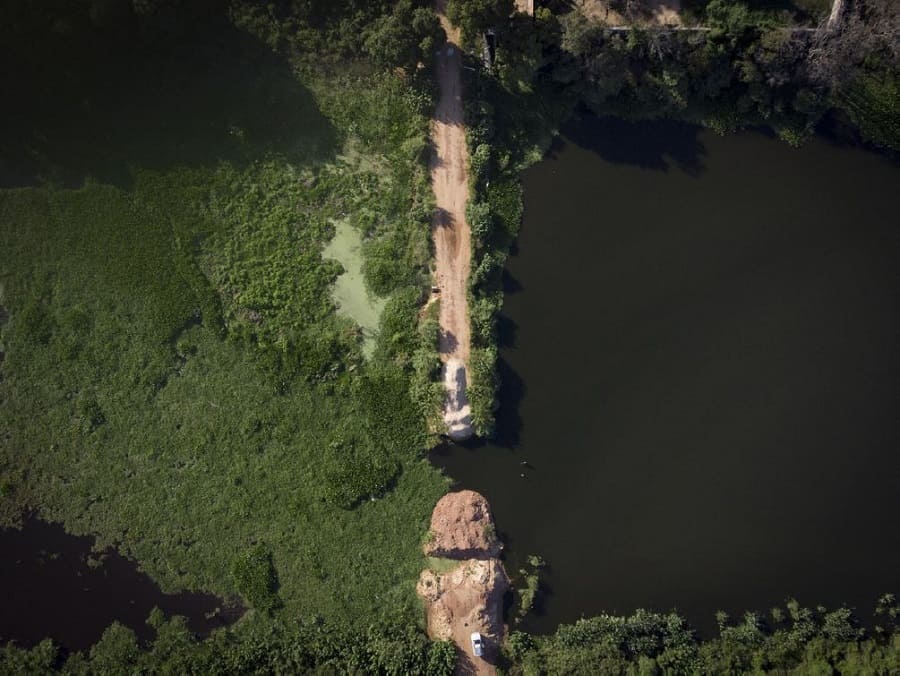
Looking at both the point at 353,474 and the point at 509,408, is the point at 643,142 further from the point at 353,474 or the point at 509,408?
the point at 353,474

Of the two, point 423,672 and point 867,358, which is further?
point 867,358

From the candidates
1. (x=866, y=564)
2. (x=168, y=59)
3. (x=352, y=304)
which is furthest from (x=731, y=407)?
(x=168, y=59)

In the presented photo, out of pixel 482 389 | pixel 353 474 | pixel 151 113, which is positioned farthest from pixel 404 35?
pixel 353 474

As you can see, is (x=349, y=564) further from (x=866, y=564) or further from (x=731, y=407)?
(x=866, y=564)

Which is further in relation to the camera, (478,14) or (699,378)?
(699,378)

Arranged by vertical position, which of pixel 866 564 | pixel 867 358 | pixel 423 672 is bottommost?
pixel 423 672

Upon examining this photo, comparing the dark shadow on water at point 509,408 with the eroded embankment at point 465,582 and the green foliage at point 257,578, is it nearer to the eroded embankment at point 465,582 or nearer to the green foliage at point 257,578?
the eroded embankment at point 465,582

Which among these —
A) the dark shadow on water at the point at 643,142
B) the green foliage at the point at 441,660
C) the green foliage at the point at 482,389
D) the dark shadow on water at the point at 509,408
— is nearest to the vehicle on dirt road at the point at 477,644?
the green foliage at the point at 441,660
